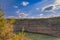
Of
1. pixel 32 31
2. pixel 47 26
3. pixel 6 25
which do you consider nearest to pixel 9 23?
pixel 6 25

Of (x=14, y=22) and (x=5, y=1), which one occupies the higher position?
(x=5, y=1)

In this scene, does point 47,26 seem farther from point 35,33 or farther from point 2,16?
point 2,16

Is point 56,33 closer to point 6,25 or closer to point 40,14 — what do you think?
point 40,14

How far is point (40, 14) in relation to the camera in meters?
2.92

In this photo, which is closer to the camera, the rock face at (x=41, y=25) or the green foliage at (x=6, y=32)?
the green foliage at (x=6, y=32)

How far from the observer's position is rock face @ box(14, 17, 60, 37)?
288cm

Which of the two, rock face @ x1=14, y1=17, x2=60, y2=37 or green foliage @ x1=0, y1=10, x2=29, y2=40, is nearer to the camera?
green foliage @ x1=0, y1=10, x2=29, y2=40

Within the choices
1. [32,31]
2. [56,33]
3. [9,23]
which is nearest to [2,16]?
[9,23]

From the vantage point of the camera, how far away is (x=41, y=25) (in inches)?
114

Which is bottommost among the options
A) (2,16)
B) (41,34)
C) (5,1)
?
(41,34)

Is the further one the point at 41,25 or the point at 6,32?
the point at 41,25

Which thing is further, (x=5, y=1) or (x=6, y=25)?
(x=5, y=1)

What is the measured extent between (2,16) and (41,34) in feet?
1.84

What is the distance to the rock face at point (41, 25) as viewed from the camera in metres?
2.88
